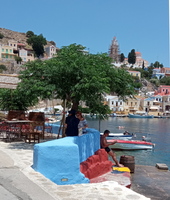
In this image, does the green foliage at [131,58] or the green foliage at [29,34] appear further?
the green foliage at [29,34]

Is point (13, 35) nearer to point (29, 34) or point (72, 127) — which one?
point (29, 34)

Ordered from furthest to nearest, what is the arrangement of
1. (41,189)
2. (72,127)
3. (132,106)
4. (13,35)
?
(13,35), (132,106), (72,127), (41,189)

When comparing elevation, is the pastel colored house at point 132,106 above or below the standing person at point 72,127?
above

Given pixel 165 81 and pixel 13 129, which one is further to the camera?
pixel 165 81

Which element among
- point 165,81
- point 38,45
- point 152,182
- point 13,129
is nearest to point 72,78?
point 13,129

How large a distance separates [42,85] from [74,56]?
5.82 feet

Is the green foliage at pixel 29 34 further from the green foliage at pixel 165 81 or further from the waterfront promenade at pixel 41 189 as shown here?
the waterfront promenade at pixel 41 189

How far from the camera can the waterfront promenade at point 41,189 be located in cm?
597

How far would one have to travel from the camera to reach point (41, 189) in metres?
6.29

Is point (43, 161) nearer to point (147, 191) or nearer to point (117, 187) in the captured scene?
point (117, 187)

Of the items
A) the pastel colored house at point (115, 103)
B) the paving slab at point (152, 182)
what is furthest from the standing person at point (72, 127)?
the pastel colored house at point (115, 103)

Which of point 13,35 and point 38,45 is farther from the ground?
point 13,35

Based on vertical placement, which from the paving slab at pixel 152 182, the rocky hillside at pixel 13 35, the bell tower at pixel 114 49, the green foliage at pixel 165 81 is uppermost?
the rocky hillside at pixel 13 35

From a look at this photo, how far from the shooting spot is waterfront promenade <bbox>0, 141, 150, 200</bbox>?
5.97 m
